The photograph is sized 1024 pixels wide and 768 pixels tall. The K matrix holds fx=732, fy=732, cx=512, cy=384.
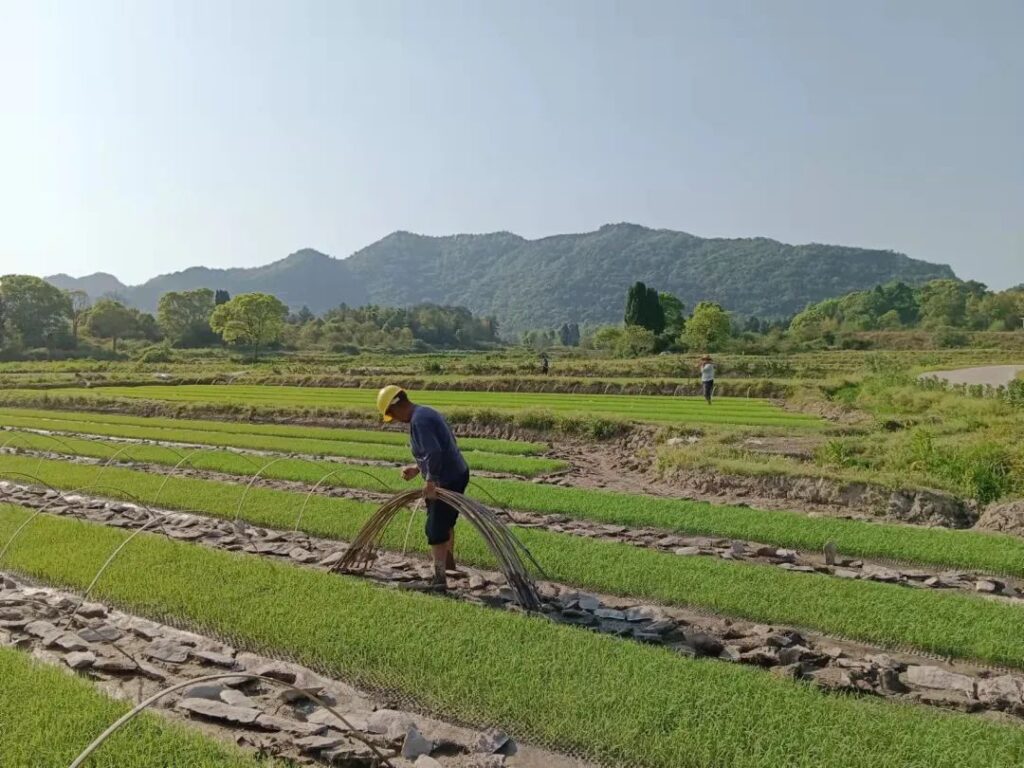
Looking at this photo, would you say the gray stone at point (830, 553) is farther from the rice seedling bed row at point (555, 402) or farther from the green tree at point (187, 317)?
the green tree at point (187, 317)

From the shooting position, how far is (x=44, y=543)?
10.1m

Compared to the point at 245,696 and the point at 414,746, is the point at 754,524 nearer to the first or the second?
the point at 414,746

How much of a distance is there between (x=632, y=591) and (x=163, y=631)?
4.93m

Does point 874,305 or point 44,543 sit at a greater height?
point 874,305

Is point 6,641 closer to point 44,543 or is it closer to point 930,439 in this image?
point 44,543

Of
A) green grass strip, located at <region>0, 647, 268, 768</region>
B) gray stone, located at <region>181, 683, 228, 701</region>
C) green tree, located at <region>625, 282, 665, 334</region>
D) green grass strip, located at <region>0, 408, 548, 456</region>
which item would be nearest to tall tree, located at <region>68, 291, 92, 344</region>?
green grass strip, located at <region>0, 408, 548, 456</region>

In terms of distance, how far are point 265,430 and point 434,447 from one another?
833 inches

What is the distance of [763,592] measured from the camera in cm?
810

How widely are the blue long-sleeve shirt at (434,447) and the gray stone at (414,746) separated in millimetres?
3416

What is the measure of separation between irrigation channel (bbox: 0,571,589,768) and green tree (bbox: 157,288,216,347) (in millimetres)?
105617

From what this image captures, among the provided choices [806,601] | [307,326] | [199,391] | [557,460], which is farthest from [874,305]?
[806,601]

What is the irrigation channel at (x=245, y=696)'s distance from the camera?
492cm

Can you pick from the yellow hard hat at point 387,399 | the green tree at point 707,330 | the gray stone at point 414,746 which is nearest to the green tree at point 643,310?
the green tree at point 707,330

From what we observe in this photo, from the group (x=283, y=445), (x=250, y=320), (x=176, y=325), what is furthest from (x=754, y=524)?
(x=176, y=325)
